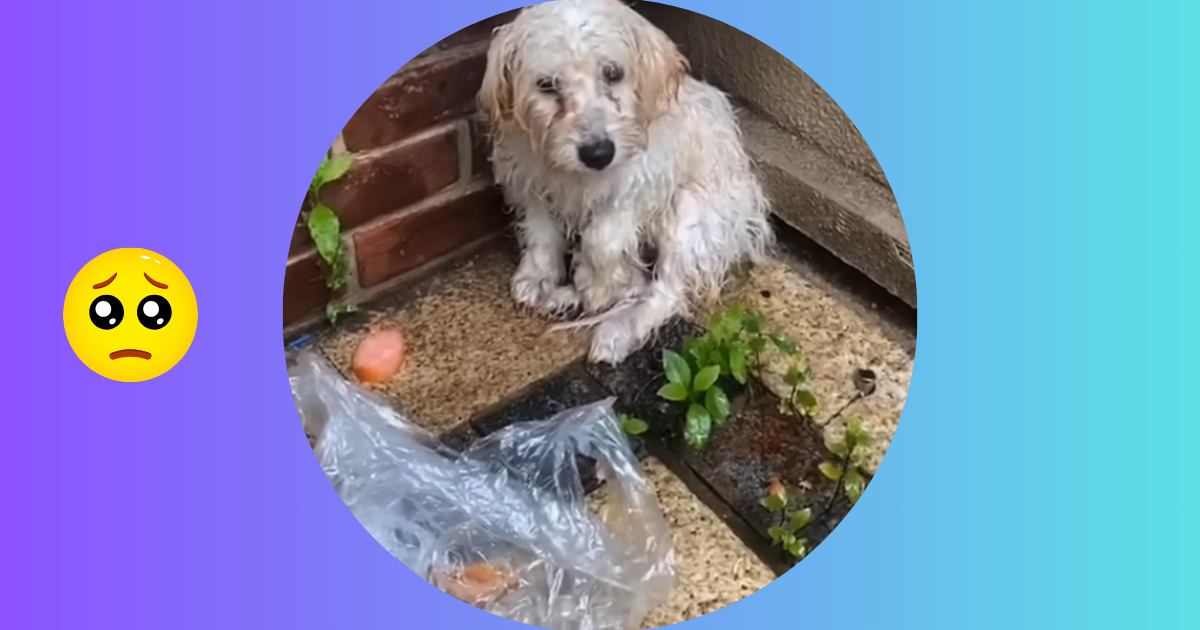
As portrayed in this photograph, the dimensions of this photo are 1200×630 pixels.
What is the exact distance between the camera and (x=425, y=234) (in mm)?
2074

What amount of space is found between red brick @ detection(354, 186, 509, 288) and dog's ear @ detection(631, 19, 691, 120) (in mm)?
498

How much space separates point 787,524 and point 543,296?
742mm

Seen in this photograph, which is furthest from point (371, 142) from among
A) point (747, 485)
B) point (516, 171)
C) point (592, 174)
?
point (747, 485)

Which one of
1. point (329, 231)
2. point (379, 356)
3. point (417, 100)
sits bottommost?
point (379, 356)

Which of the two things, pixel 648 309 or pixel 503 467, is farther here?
pixel 648 309

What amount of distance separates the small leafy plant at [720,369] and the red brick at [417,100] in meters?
0.68

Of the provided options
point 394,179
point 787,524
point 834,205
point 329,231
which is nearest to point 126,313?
point 329,231

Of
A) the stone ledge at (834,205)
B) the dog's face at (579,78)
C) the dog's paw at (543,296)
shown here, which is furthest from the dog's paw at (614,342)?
the stone ledge at (834,205)

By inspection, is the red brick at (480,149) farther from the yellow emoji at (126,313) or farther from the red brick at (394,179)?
the yellow emoji at (126,313)

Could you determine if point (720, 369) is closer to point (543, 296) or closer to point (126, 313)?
point (543, 296)

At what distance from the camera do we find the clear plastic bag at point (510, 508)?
61.6 inches

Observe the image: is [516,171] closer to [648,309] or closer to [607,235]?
[607,235]

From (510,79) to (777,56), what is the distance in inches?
21.8

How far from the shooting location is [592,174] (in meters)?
1.77
